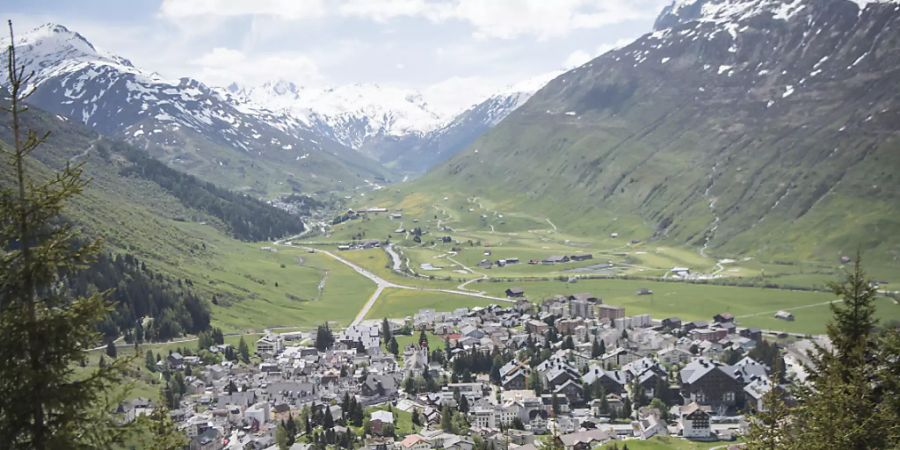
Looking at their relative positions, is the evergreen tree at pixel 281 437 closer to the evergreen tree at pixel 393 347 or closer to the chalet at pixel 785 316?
the evergreen tree at pixel 393 347

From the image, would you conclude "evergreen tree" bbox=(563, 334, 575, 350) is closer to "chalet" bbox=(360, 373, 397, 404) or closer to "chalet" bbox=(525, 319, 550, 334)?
"chalet" bbox=(525, 319, 550, 334)

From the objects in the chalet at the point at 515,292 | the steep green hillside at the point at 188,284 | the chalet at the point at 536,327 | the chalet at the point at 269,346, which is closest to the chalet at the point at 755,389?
the chalet at the point at 536,327

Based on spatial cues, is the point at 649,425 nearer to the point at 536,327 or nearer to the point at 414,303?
the point at 536,327

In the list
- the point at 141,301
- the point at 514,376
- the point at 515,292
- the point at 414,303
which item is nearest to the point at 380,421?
the point at 514,376

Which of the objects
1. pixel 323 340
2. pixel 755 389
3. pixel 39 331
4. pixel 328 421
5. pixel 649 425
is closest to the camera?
pixel 39 331

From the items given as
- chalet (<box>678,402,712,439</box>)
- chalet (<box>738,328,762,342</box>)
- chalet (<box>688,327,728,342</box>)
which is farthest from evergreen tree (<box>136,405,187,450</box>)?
chalet (<box>738,328,762,342</box>)
